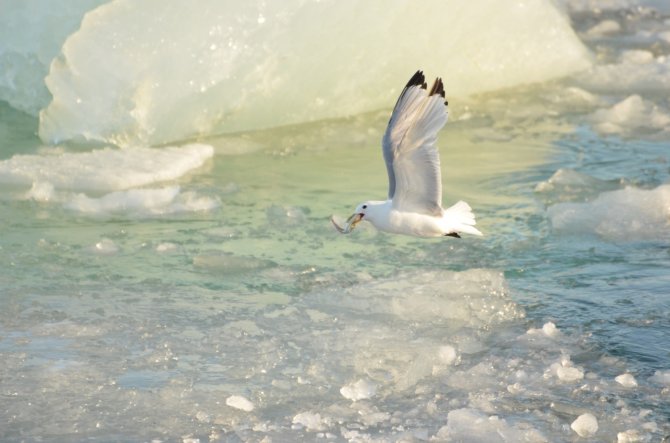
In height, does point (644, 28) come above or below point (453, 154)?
above

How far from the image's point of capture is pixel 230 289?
4.24m

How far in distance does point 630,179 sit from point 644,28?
3.59m

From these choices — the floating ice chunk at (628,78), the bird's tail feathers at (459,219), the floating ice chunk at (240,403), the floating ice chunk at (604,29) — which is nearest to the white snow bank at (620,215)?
the bird's tail feathers at (459,219)

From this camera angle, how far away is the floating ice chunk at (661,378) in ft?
11.2

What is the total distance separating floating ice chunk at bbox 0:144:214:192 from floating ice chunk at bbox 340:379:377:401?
7.61 ft

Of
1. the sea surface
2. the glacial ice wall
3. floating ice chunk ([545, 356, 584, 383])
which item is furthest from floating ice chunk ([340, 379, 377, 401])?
the glacial ice wall

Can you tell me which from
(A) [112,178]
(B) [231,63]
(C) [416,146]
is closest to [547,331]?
(C) [416,146]

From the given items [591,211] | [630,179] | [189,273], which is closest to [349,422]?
[189,273]

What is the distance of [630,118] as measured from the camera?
634 centimetres

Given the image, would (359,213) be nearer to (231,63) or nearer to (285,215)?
(285,215)

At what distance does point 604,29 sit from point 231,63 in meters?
3.73

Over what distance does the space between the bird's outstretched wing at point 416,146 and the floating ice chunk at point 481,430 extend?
2.79ft

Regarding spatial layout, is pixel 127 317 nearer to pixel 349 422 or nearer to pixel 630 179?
pixel 349 422

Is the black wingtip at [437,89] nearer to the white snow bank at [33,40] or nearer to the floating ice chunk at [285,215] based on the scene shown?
the floating ice chunk at [285,215]
